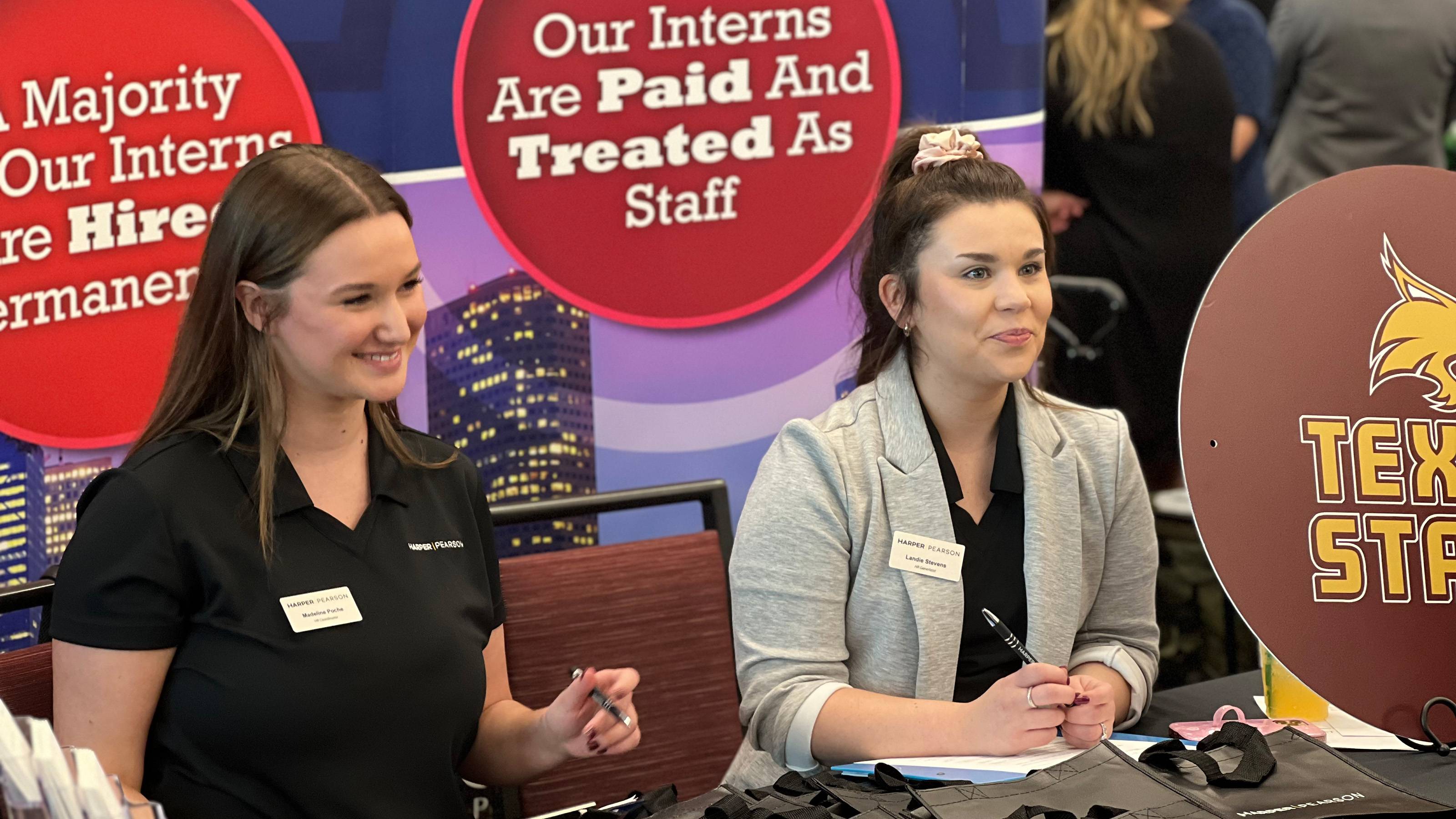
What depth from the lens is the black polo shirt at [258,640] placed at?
1.56 meters

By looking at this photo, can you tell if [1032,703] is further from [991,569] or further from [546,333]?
[546,333]

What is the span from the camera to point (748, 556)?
1958 millimetres

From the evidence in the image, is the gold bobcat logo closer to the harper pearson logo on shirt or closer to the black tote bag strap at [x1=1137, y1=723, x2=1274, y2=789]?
the black tote bag strap at [x1=1137, y1=723, x2=1274, y2=789]

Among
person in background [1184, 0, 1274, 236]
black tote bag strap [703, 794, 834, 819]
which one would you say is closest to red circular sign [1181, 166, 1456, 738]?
black tote bag strap [703, 794, 834, 819]

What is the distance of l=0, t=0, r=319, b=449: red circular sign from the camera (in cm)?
227

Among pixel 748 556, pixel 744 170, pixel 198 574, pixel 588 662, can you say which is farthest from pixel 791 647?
pixel 744 170

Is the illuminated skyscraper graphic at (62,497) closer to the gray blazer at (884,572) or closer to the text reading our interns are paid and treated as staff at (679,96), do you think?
the text reading our interns are paid and treated as staff at (679,96)

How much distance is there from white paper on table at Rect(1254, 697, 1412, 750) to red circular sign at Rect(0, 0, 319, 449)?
1.78 m

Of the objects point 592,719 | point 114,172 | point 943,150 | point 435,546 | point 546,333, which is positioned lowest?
point 592,719

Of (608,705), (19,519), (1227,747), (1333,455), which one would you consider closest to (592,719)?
(608,705)

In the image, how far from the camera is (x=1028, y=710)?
1685 mm

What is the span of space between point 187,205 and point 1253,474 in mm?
1755

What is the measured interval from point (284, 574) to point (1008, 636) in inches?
35.9

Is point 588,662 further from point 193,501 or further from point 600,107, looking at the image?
point 600,107
